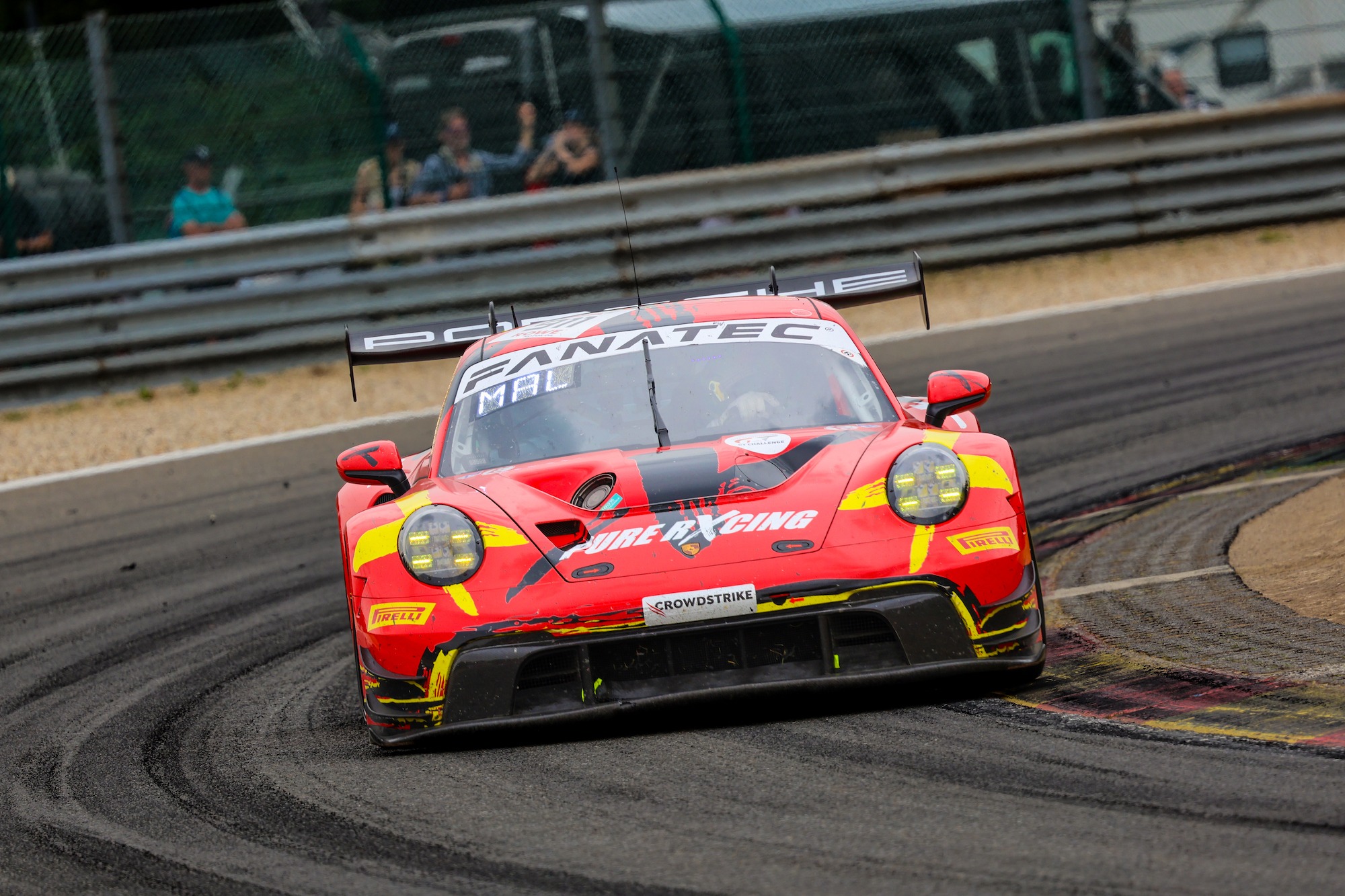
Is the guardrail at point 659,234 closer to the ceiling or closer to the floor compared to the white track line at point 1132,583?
closer to the ceiling

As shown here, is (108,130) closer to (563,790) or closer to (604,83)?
(604,83)

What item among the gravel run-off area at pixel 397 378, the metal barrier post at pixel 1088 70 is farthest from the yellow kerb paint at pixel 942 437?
the metal barrier post at pixel 1088 70

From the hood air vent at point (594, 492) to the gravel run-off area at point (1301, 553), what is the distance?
2137 mm

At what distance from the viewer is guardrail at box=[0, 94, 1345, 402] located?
12.8 metres

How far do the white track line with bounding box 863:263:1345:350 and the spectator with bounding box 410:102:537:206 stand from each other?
10.3 ft

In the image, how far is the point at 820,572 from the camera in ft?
14.9

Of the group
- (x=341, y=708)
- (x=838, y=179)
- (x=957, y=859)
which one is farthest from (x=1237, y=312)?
(x=957, y=859)

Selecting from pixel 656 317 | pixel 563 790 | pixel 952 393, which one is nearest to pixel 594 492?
pixel 563 790

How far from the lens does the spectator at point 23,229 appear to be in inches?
527

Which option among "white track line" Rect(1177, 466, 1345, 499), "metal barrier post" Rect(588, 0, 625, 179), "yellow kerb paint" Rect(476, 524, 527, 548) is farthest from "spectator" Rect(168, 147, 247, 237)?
"yellow kerb paint" Rect(476, 524, 527, 548)

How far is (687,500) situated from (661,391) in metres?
0.94

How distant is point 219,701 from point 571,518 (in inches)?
65.6

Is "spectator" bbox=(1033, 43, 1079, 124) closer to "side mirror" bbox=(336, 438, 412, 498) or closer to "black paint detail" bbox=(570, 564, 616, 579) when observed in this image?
"side mirror" bbox=(336, 438, 412, 498)

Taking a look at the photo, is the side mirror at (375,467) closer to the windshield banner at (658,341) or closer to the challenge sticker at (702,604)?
the windshield banner at (658,341)
